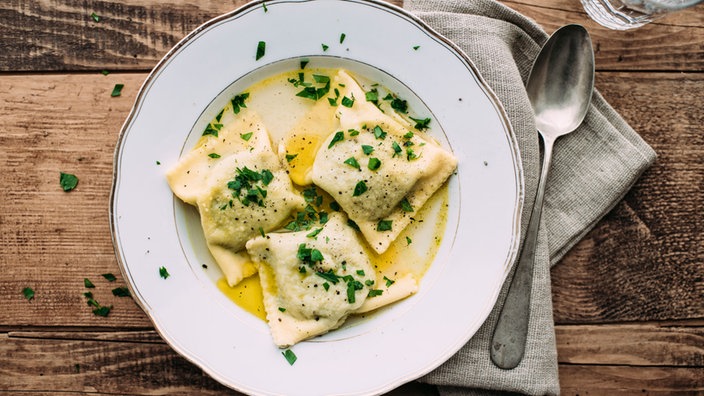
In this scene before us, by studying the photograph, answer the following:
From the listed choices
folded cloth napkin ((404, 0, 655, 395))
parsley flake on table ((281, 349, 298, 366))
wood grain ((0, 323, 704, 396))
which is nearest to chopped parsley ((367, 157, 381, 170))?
folded cloth napkin ((404, 0, 655, 395))

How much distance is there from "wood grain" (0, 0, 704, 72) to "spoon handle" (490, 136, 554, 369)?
1102 millimetres

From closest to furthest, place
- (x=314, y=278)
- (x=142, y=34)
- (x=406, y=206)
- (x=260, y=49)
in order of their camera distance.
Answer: (x=260, y=49) → (x=314, y=278) → (x=406, y=206) → (x=142, y=34)

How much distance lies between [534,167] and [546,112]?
40 cm

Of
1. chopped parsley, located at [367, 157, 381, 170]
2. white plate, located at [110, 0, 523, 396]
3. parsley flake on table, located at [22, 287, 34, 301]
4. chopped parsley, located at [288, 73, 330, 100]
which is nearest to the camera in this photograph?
white plate, located at [110, 0, 523, 396]

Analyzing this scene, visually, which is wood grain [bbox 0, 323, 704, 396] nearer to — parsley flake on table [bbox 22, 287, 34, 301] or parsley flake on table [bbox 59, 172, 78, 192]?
parsley flake on table [bbox 22, 287, 34, 301]

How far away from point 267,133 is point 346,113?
0.54m

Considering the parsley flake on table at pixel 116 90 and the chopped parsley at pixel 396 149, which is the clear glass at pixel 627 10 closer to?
the chopped parsley at pixel 396 149

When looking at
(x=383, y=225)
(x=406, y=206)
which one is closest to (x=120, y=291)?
(x=383, y=225)

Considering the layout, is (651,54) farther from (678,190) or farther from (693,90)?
(678,190)

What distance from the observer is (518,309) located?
11.2 ft

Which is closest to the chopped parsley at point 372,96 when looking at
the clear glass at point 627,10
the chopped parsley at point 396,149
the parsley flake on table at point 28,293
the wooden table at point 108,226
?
the chopped parsley at point 396,149

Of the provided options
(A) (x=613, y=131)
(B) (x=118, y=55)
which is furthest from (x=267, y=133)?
(A) (x=613, y=131)

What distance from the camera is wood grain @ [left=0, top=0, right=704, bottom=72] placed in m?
3.56

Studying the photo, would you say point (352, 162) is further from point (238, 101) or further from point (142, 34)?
point (142, 34)
